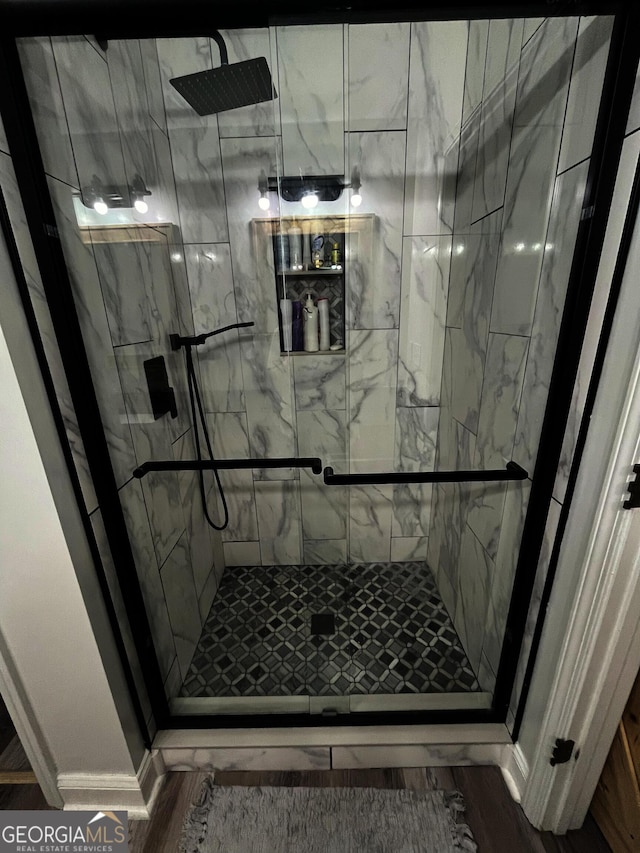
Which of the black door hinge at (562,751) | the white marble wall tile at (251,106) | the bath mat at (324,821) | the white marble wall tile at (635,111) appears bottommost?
the bath mat at (324,821)

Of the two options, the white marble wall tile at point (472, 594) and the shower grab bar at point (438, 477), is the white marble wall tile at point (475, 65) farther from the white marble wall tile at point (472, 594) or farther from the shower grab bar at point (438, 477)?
the white marble wall tile at point (472, 594)

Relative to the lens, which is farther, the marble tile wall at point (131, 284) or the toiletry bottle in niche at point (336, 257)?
the toiletry bottle in niche at point (336, 257)

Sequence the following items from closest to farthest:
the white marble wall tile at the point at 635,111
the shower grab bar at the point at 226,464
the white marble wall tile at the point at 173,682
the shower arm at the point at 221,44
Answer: the white marble wall tile at the point at 635,111 → the shower arm at the point at 221,44 → the shower grab bar at the point at 226,464 → the white marble wall tile at the point at 173,682

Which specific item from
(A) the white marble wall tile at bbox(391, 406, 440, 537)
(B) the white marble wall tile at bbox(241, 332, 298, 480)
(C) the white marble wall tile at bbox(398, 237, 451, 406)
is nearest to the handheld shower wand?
(B) the white marble wall tile at bbox(241, 332, 298, 480)

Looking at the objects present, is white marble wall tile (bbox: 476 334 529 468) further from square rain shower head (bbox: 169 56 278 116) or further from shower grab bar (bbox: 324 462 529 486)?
square rain shower head (bbox: 169 56 278 116)

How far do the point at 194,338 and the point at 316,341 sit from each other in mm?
526

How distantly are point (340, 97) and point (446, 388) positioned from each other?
1184 mm

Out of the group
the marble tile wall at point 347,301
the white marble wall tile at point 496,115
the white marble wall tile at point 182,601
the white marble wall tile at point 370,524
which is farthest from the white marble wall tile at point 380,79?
the white marble wall tile at point 182,601

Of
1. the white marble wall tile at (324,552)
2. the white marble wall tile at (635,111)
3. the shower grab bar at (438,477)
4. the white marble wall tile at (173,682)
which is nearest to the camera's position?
the white marble wall tile at (635,111)

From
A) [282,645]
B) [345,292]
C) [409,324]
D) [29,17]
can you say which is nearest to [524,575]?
[282,645]

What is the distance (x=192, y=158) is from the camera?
4.89ft

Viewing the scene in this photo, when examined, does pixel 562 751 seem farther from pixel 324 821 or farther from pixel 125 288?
pixel 125 288

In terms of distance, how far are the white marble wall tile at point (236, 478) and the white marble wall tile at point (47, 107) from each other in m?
1.11

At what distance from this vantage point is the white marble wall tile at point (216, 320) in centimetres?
161
